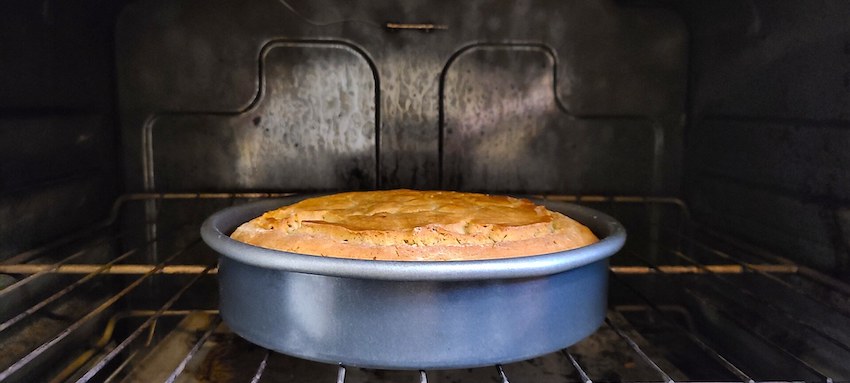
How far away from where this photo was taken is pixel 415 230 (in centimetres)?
96

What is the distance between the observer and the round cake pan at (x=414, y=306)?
84 cm

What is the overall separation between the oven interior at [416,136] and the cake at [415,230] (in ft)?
1.02

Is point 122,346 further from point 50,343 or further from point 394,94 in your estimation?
point 394,94

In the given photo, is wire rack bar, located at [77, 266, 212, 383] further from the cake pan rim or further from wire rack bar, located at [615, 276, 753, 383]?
wire rack bar, located at [615, 276, 753, 383]

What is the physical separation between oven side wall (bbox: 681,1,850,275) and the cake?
0.40 meters

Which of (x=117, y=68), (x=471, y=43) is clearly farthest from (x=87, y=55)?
(x=471, y=43)

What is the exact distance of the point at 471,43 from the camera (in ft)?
4.93

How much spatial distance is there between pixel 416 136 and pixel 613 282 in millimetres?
604

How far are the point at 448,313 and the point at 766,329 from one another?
73 cm

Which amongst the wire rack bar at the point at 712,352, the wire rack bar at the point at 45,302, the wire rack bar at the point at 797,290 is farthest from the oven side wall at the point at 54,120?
the wire rack bar at the point at 797,290

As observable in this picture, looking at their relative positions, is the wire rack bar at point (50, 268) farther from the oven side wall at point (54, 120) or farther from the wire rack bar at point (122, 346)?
the wire rack bar at point (122, 346)

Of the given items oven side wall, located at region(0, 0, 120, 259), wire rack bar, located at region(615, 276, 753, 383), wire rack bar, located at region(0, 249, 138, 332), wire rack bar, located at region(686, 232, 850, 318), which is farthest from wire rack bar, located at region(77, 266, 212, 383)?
wire rack bar, located at region(686, 232, 850, 318)

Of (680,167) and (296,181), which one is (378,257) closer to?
(296,181)

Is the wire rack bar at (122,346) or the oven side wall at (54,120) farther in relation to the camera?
the oven side wall at (54,120)
